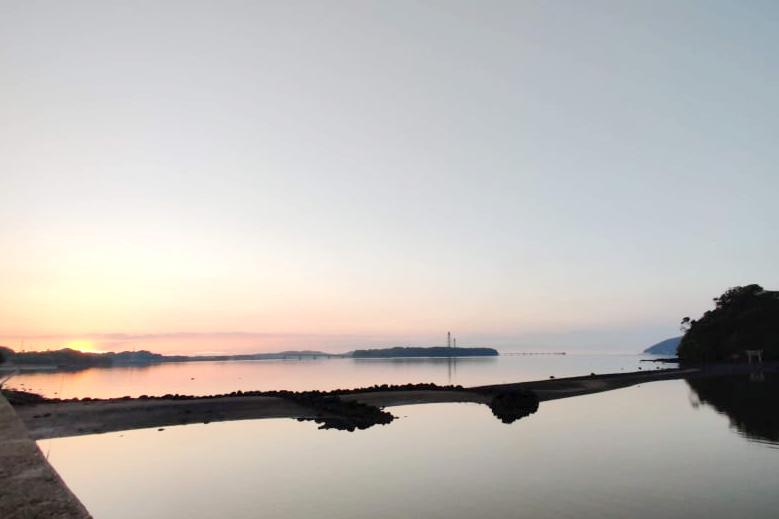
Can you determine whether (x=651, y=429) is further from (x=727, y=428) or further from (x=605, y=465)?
(x=605, y=465)

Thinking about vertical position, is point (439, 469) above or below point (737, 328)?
below

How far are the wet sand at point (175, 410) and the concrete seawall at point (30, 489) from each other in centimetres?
2415

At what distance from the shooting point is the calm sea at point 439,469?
18.2 meters

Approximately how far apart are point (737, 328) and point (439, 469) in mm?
144178

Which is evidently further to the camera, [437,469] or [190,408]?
[190,408]

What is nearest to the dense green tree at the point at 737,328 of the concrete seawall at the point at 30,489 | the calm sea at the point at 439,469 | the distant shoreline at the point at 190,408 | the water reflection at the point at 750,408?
the water reflection at the point at 750,408

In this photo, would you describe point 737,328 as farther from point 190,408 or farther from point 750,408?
point 190,408

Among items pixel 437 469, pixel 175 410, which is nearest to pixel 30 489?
pixel 437 469

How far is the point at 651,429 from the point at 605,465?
1412 cm

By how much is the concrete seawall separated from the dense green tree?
156052 millimetres

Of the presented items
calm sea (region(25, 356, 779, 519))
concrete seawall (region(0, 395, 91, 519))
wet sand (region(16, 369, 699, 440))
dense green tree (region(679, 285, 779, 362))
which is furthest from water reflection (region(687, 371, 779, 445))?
dense green tree (region(679, 285, 779, 362))

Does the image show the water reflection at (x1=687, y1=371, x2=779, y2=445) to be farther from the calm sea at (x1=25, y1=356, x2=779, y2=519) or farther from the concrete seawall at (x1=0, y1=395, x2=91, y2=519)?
the concrete seawall at (x1=0, y1=395, x2=91, y2=519)

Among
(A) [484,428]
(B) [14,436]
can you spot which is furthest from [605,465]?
(B) [14,436]

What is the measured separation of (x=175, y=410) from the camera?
43.4 meters
